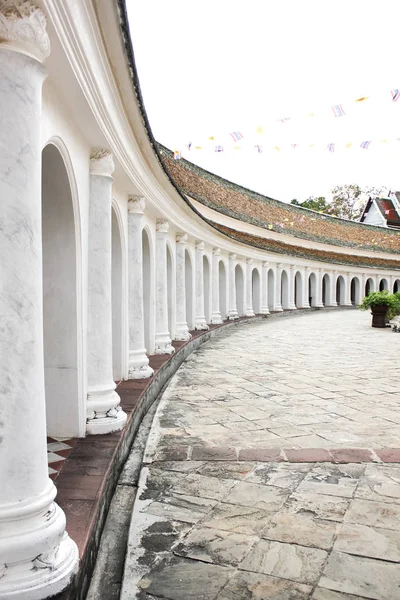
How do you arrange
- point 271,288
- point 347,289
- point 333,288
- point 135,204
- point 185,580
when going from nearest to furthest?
point 185,580 < point 135,204 < point 271,288 < point 333,288 < point 347,289

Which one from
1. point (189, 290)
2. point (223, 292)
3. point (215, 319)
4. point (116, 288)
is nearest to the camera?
point (116, 288)

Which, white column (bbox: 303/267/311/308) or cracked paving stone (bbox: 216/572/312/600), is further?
white column (bbox: 303/267/311/308)

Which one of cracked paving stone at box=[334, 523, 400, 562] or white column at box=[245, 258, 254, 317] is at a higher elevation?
white column at box=[245, 258, 254, 317]

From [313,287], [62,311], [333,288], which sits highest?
[62,311]

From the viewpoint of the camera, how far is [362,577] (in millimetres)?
3152

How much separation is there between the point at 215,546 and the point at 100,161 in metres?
3.96

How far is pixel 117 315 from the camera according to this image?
25.7ft

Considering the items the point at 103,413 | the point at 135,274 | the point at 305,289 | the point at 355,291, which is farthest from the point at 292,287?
the point at 103,413

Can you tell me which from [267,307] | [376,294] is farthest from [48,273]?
[267,307]

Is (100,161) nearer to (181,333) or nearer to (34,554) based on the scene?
(34,554)

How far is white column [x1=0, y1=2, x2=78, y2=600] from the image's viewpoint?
2635mm

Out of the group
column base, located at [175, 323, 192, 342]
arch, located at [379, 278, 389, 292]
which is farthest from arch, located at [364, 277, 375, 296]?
column base, located at [175, 323, 192, 342]

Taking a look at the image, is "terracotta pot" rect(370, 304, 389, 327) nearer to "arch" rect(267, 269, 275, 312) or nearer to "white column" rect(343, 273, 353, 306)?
"arch" rect(267, 269, 275, 312)

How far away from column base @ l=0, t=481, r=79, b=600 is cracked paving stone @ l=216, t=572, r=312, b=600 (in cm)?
92
